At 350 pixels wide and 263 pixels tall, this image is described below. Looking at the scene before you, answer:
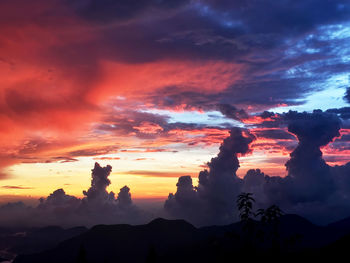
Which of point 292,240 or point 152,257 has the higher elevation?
point 292,240

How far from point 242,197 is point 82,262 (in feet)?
Result: 312

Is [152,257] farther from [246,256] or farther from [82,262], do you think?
[246,256]

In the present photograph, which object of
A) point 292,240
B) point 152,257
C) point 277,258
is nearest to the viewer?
point 277,258

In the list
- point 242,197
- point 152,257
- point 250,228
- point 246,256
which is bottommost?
point 152,257

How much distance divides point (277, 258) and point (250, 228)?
14.5m

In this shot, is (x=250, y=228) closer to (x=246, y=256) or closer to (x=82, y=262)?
(x=246, y=256)

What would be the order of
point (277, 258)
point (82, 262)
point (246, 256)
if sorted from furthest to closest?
point (82, 262), point (277, 258), point (246, 256)

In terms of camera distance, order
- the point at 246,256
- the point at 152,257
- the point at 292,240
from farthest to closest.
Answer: the point at 152,257
the point at 292,240
the point at 246,256

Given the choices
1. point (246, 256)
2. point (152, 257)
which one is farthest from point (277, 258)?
point (152, 257)

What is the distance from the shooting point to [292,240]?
11138 centimetres

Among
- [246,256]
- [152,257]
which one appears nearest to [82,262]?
[152,257]

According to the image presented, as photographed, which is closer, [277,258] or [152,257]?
[277,258]

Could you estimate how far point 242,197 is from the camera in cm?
9856

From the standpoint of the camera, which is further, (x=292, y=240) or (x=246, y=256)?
(x=292, y=240)
